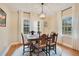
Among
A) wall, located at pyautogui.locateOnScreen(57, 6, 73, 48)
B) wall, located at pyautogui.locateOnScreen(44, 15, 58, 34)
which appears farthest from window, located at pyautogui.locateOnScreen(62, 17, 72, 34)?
wall, located at pyautogui.locateOnScreen(44, 15, 58, 34)

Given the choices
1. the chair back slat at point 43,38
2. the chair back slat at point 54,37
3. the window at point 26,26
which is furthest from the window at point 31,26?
the chair back slat at point 54,37

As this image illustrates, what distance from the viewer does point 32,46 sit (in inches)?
79.0

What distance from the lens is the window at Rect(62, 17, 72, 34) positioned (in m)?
1.98

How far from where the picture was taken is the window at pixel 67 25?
198 cm

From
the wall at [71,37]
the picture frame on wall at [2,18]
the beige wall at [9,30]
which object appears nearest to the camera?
the picture frame on wall at [2,18]

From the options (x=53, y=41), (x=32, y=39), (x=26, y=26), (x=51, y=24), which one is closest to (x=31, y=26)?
(x=26, y=26)

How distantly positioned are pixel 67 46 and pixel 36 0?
1.08m

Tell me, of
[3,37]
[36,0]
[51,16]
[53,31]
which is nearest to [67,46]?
[53,31]

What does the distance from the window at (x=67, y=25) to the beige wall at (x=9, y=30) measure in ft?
3.11

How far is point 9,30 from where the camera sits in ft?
→ 6.60

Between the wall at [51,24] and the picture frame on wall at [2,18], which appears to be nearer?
the picture frame on wall at [2,18]

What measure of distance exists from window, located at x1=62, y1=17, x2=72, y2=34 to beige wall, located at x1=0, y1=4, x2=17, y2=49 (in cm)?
95

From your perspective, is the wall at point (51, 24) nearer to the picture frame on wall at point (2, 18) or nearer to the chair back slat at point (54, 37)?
the chair back slat at point (54, 37)

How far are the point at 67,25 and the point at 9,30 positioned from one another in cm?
114
